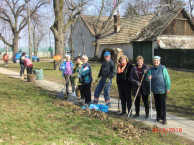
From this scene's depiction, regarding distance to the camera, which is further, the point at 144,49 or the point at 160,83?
the point at 144,49

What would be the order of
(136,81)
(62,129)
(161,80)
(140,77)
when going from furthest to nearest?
(140,77), (136,81), (161,80), (62,129)

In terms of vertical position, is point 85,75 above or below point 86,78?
above

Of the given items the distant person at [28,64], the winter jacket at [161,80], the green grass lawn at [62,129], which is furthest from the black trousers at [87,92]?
the distant person at [28,64]

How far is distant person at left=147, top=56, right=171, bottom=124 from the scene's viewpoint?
230 inches

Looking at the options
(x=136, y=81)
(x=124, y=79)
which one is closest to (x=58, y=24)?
(x=124, y=79)

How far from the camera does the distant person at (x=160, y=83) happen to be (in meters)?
5.85

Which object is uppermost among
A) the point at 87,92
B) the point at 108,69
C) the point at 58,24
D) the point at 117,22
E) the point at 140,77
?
the point at 117,22

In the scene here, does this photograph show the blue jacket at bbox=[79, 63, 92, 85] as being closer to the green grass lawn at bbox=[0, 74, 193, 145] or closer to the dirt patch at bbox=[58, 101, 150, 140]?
the green grass lawn at bbox=[0, 74, 193, 145]

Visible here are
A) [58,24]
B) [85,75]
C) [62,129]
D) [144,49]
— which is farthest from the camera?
[144,49]

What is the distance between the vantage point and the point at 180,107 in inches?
305

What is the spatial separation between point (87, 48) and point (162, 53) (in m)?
17.1

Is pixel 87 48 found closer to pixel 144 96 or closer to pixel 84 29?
pixel 84 29

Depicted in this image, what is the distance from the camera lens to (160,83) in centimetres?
586

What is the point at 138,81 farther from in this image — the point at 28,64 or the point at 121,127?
the point at 28,64
